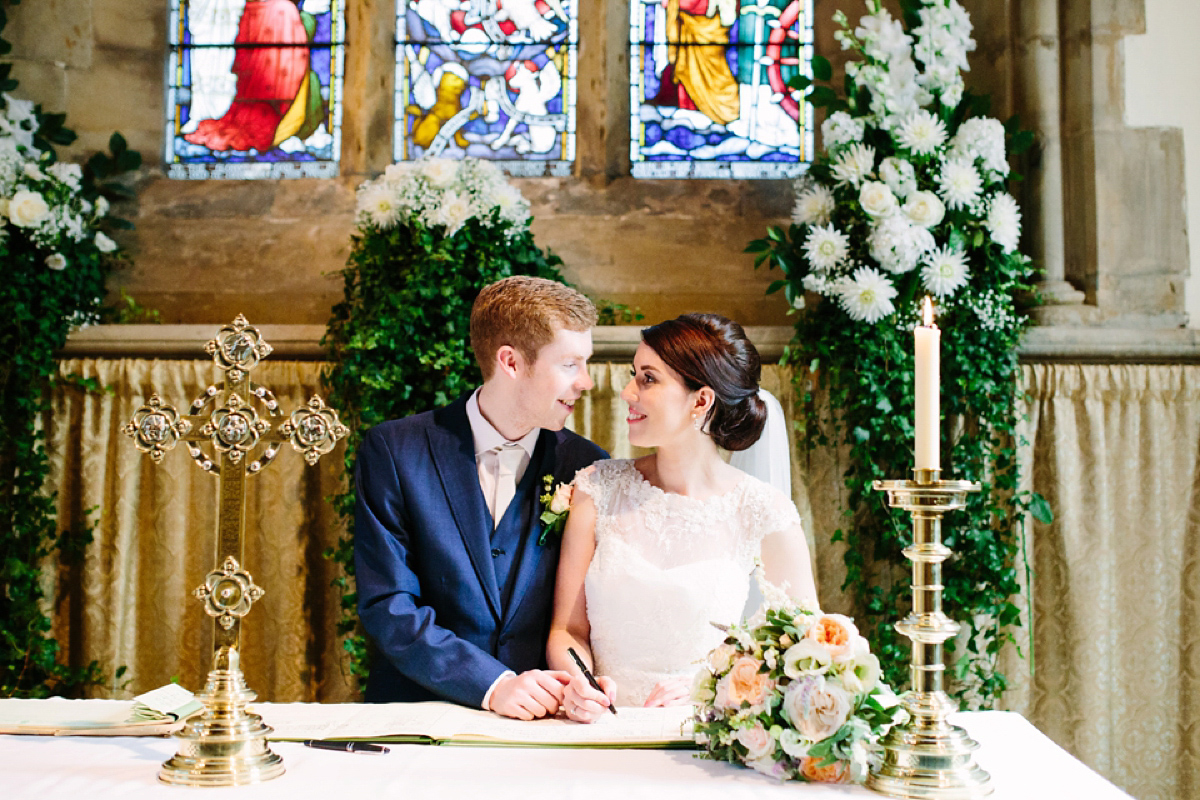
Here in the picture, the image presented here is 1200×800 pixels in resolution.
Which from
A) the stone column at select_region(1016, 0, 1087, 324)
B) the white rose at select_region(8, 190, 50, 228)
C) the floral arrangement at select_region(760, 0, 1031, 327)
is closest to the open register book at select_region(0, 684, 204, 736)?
the white rose at select_region(8, 190, 50, 228)

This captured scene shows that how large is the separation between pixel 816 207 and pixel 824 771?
2839mm

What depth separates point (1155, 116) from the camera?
4.27 m

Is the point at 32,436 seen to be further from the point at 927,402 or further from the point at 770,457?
the point at 927,402

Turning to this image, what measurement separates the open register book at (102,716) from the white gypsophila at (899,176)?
9.80 feet

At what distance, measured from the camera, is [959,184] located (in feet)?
12.5

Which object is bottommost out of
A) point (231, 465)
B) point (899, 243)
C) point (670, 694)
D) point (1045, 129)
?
point (670, 694)

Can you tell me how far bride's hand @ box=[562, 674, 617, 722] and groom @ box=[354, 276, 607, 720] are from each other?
1.60ft

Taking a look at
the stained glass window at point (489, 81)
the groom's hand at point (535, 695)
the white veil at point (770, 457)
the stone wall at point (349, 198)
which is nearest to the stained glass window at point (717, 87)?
the stone wall at point (349, 198)

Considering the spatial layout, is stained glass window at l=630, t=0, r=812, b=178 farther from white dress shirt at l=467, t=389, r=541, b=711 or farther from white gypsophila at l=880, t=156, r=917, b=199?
white dress shirt at l=467, t=389, r=541, b=711

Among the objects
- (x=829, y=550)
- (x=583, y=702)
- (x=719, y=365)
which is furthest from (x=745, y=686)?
(x=829, y=550)

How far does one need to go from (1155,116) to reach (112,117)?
15.3ft

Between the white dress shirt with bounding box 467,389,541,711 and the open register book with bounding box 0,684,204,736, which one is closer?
the open register book with bounding box 0,684,204,736

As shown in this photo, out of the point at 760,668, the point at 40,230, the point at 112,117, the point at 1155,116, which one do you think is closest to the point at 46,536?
the point at 40,230

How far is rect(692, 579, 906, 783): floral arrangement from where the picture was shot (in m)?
1.53
